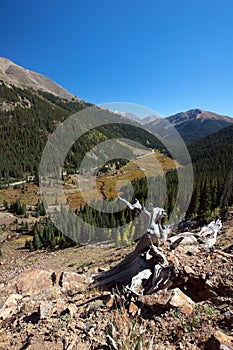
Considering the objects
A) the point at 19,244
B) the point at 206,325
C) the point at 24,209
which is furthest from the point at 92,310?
the point at 24,209

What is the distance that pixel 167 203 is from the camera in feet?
166

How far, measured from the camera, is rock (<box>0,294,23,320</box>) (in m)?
7.70

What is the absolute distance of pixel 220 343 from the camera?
4.05 meters

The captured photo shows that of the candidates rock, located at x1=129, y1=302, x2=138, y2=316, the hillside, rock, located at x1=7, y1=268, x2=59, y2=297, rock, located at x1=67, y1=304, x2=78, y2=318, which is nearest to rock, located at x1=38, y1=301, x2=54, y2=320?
rock, located at x1=67, y1=304, x2=78, y2=318

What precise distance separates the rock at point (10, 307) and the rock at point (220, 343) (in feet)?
21.8

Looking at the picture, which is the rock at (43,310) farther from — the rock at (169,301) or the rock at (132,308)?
the rock at (169,301)

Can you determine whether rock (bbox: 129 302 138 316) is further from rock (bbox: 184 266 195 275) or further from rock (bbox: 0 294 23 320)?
rock (bbox: 0 294 23 320)

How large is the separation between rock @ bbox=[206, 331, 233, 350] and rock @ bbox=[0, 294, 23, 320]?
6642mm

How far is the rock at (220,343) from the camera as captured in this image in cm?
395

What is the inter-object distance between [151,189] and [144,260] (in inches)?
2648

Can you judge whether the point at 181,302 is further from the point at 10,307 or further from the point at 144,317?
the point at 10,307

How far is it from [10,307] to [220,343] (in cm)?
780

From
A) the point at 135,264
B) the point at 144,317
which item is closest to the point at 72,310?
the point at 144,317

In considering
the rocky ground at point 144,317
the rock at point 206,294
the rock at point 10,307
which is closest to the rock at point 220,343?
the rocky ground at point 144,317
